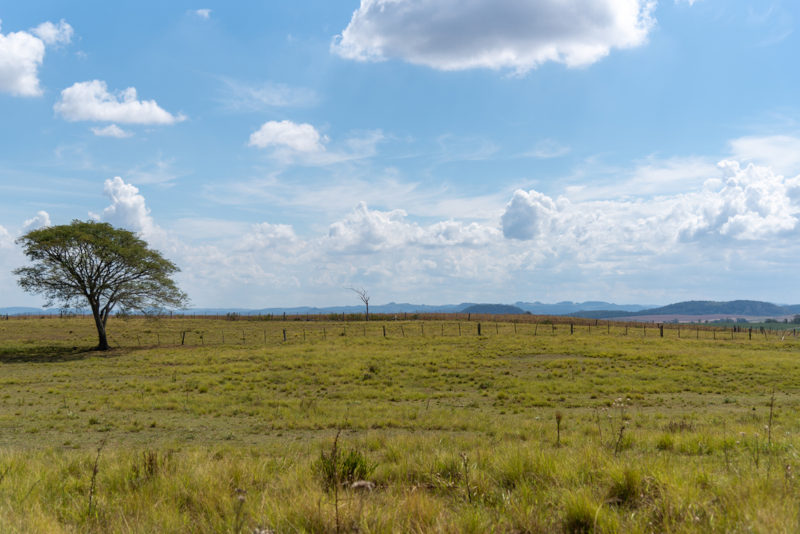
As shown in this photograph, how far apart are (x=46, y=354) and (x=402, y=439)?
50.0m

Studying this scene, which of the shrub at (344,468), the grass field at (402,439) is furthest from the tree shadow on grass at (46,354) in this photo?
the shrub at (344,468)

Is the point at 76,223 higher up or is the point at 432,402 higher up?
the point at 76,223

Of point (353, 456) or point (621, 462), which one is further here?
point (353, 456)

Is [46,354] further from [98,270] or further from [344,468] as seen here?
[344,468]

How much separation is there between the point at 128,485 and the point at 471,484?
4376 mm

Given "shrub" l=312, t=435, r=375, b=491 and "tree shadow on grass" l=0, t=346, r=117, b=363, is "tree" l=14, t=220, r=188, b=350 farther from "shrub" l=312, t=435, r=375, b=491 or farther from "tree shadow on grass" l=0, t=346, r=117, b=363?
"shrub" l=312, t=435, r=375, b=491

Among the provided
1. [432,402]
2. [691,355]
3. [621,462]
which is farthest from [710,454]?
[691,355]

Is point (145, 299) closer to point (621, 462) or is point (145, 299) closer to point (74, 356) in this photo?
point (74, 356)

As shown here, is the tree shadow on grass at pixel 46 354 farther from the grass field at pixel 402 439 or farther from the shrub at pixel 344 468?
the shrub at pixel 344 468

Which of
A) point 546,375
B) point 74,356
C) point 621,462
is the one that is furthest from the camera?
point 74,356

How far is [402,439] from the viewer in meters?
11.1

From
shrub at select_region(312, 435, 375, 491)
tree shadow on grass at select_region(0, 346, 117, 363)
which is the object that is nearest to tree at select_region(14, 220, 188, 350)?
A: tree shadow on grass at select_region(0, 346, 117, 363)

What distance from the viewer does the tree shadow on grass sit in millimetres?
43500

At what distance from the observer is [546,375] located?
31.0 metres
